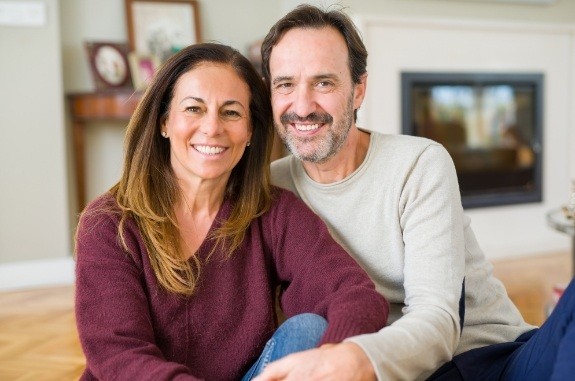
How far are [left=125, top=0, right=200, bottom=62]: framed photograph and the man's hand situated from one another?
9.50 ft

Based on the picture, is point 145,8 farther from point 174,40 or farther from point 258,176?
point 258,176

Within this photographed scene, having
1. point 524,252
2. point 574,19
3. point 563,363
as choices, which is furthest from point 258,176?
point 574,19

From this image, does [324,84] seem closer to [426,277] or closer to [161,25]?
[426,277]

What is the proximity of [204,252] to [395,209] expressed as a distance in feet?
1.39

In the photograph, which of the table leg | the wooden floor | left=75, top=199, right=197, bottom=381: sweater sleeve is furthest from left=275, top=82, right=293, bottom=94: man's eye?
the table leg

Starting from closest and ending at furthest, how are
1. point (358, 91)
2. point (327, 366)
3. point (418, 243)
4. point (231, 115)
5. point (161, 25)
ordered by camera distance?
point (327, 366), point (418, 243), point (231, 115), point (358, 91), point (161, 25)

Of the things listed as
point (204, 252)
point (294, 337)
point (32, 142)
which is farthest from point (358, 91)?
point (32, 142)

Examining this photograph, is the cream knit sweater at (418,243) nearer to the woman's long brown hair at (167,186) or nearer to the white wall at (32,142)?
the woman's long brown hair at (167,186)

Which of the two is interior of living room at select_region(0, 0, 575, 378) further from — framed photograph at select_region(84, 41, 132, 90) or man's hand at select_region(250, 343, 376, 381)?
man's hand at select_region(250, 343, 376, 381)

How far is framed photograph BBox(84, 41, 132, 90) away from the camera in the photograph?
3.64 m

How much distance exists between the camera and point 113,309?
1.23 meters

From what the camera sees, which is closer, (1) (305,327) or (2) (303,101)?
(1) (305,327)

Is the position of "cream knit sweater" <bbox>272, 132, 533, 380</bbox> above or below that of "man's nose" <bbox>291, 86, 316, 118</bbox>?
below

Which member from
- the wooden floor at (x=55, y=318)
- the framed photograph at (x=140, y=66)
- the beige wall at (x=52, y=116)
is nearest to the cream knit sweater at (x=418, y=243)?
the wooden floor at (x=55, y=318)
